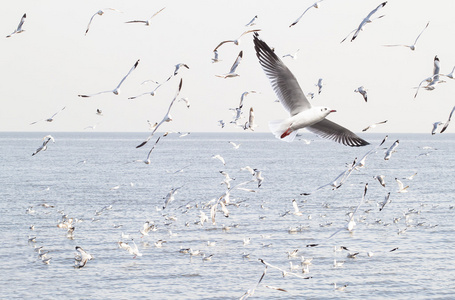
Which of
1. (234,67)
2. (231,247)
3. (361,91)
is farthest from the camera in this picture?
(231,247)

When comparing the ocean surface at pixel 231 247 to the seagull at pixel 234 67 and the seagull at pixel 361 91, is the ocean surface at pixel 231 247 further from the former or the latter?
the seagull at pixel 234 67

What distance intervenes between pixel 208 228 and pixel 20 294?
1932cm

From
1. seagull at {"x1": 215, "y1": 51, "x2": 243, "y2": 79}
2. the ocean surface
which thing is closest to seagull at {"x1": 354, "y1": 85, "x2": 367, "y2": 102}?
the ocean surface

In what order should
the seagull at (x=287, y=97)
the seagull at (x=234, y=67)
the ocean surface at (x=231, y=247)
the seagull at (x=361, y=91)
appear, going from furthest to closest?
the ocean surface at (x=231, y=247) < the seagull at (x=361, y=91) < the seagull at (x=234, y=67) < the seagull at (x=287, y=97)

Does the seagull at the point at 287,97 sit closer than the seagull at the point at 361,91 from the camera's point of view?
Yes

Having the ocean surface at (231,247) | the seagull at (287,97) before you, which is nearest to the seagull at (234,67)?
the seagull at (287,97)

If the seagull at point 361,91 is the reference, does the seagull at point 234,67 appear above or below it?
below

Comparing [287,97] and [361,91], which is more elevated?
[361,91]

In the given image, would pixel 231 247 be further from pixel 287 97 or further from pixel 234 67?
pixel 287 97

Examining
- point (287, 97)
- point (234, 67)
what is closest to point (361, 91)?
point (234, 67)

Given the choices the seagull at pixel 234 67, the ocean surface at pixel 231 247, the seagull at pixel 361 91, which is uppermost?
the seagull at pixel 361 91

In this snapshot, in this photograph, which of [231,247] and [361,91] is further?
[231,247]

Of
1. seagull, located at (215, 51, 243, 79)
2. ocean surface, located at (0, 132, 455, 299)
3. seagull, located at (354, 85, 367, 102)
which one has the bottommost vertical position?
ocean surface, located at (0, 132, 455, 299)

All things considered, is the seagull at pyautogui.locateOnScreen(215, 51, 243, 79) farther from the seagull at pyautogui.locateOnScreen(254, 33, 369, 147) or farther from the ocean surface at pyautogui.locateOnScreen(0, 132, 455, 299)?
the ocean surface at pyautogui.locateOnScreen(0, 132, 455, 299)
